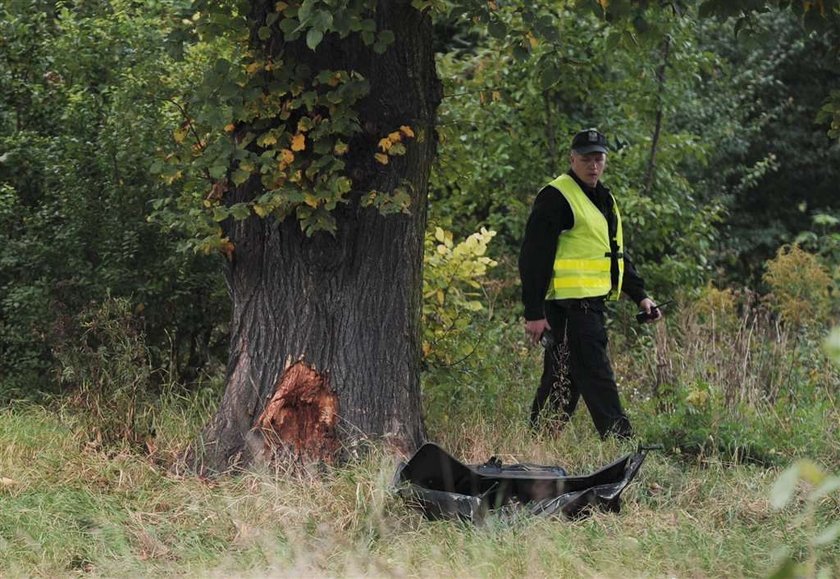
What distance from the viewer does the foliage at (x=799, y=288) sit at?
9398 mm

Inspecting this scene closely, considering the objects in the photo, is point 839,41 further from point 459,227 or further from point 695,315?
point 459,227

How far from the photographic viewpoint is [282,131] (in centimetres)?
568

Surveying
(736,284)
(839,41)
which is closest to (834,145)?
(736,284)

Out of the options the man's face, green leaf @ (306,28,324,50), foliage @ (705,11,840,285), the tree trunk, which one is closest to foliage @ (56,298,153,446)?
green leaf @ (306,28,324,50)

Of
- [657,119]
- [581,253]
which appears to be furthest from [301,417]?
[657,119]

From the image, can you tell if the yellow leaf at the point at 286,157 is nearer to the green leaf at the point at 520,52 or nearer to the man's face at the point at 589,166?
the green leaf at the point at 520,52

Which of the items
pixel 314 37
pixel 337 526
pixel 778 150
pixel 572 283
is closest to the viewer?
pixel 314 37

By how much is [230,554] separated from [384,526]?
639 mm

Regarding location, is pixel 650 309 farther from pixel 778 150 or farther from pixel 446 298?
pixel 778 150

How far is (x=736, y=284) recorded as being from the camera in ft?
46.9

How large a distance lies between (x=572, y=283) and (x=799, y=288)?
3.85 meters

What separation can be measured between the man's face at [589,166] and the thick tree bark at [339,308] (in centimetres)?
114

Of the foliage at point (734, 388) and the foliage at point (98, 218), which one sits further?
the foliage at point (98, 218)

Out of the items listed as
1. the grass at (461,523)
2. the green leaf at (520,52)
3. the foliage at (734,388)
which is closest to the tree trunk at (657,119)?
the foliage at (734,388)
